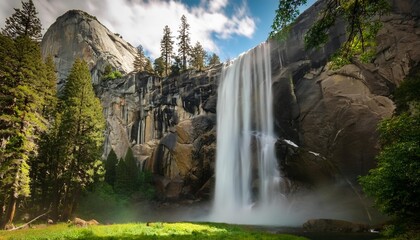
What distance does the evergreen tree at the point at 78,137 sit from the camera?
28.9 m

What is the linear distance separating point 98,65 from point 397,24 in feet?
227

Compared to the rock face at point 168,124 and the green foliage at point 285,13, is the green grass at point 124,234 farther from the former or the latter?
the rock face at point 168,124

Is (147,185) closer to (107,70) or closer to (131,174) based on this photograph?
(131,174)

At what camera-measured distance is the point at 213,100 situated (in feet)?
164

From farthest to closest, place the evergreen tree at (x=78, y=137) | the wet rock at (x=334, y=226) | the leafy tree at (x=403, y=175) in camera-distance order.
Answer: the evergreen tree at (x=78, y=137) < the wet rock at (x=334, y=226) < the leafy tree at (x=403, y=175)

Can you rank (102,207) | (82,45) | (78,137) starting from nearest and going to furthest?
(78,137) < (102,207) < (82,45)

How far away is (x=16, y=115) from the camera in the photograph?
21859mm

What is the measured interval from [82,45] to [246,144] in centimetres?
6502

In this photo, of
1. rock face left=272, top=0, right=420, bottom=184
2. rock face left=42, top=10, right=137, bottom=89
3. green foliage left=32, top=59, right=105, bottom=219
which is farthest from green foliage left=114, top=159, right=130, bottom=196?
rock face left=42, top=10, right=137, bottom=89

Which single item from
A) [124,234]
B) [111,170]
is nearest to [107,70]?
[111,170]

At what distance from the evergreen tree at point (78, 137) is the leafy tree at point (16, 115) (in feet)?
19.9

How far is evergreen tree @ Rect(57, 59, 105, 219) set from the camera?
94.9ft

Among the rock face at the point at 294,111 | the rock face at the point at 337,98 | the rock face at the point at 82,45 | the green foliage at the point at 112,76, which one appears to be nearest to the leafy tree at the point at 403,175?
the rock face at the point at 337,98

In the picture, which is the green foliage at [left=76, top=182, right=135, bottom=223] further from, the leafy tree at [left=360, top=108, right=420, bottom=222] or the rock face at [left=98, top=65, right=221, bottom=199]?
the leafy tree at [left=360, top=108, right=420, bottom=222]
